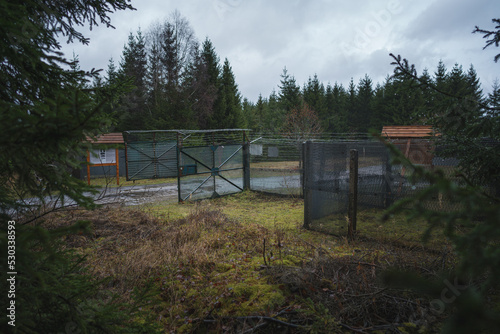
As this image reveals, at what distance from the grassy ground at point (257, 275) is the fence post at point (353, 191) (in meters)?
0.27

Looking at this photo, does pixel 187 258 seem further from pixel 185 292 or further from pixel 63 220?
pixel 63 220

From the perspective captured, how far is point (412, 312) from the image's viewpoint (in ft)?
8.20

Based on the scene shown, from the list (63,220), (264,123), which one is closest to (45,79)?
(63,220)

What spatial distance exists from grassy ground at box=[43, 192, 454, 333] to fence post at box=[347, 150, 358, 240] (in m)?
0.27

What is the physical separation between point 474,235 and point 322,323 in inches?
Result: 69.2

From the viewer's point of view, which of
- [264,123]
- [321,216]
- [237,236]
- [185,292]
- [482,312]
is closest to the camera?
[482,312]

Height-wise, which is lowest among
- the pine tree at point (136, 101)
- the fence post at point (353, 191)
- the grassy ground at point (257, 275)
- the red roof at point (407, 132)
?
the grassy ground at point (257, 275)

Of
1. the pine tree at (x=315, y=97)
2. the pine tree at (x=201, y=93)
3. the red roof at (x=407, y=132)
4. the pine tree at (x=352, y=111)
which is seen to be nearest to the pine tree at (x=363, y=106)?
the pine tree at (x=352, y=111)

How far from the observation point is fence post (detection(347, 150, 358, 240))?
19.0 feet

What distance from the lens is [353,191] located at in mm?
5805

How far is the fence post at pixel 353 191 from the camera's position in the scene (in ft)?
19.0

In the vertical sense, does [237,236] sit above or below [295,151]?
below

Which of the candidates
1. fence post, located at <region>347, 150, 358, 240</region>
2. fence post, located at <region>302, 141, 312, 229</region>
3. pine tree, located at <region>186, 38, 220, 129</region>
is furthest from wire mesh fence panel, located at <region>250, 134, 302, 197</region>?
pine tree, located at <region>186, 38, 220, 129</region>

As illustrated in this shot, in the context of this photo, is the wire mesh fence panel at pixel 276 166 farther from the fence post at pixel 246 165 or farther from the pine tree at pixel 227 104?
the pine tree at pixel 227 104
